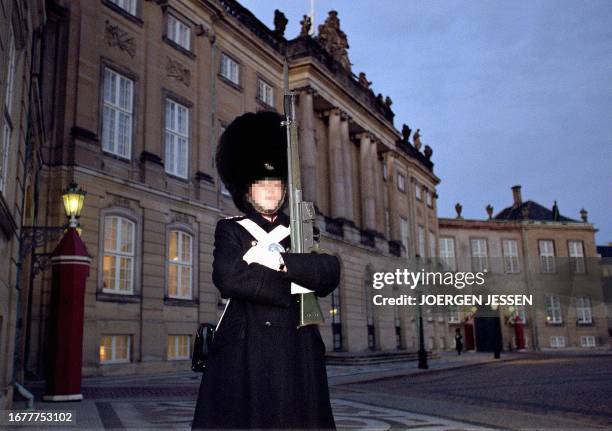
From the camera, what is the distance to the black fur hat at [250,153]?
393 centimetres

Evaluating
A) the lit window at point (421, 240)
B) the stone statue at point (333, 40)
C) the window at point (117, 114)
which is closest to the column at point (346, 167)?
the stone statue at point (333, 40)

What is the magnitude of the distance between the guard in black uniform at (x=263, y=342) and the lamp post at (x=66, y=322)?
814 cm

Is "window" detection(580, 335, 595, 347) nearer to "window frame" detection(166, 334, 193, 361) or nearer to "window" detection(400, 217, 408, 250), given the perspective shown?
"window" detection(400, 217, 408, 250)

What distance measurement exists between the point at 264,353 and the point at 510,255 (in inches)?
2246

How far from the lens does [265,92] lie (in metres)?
29.4

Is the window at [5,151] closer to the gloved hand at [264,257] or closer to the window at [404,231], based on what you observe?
the gloved hand at [264,257]

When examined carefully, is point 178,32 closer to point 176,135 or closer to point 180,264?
point 176,135

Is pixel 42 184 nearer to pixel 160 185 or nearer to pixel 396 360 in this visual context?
pixel 160 185

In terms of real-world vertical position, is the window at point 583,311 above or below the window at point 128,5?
below

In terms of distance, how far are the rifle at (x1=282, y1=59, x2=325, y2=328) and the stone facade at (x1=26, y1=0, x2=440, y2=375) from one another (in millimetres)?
14750

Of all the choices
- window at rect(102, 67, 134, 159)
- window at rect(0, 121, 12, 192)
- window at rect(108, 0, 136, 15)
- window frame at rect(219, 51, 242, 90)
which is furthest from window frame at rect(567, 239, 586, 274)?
window at rect(0, 121, 12, 192)

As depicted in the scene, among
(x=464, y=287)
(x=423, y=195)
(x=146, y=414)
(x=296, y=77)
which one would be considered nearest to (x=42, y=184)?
(x=146, y=414)

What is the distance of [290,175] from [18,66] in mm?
8314

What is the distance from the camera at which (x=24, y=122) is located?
418 inches
